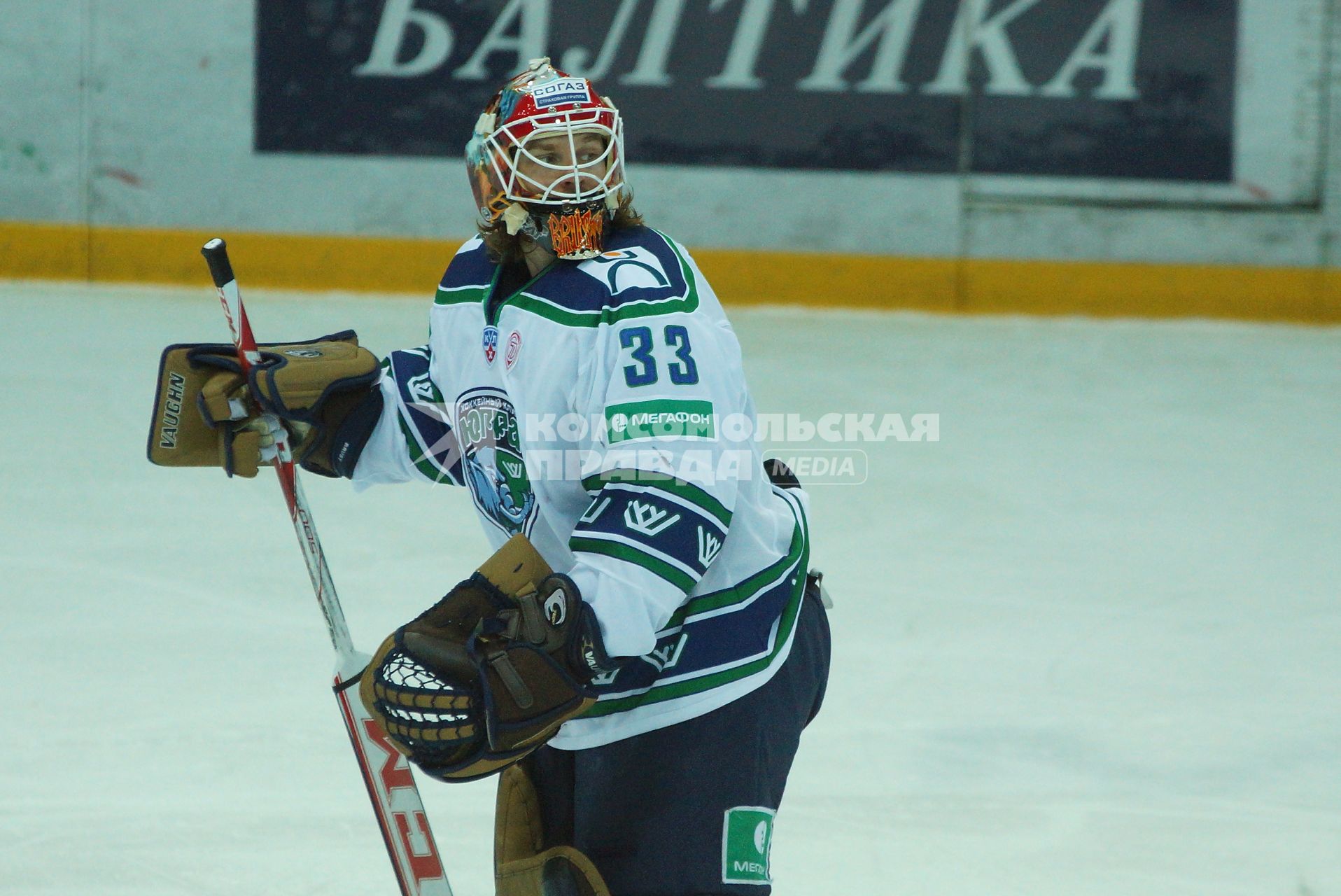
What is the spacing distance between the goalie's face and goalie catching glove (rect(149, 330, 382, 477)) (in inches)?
15.8

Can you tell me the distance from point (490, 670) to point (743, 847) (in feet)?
1.11

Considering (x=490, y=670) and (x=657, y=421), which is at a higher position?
(x=657, y=421)

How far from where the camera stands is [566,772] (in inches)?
67.1

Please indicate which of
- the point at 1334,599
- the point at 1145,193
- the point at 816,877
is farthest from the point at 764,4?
the point at 816,877

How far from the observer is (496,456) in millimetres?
1592

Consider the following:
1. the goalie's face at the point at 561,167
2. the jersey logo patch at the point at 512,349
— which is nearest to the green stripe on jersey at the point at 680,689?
the jersey logo patch at the point at 512,349

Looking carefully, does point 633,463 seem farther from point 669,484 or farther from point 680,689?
point 680,689

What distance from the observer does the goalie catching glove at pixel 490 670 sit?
1.38 meters

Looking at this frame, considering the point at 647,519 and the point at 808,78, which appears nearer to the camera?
the point at 647,519

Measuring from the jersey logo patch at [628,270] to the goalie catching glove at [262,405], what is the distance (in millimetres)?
432

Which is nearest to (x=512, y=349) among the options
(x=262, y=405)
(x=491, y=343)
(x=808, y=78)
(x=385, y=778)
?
(x=491, y=343)

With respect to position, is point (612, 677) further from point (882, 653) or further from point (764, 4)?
point (764, 4)

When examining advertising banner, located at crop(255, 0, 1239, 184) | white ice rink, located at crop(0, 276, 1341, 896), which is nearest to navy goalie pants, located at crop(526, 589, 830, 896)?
white ice rink, located at crop(0, 276, 1341, 896)

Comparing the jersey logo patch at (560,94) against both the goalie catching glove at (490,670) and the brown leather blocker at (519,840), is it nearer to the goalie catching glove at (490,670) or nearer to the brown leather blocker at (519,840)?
the goalie catching glove at (490,670)
